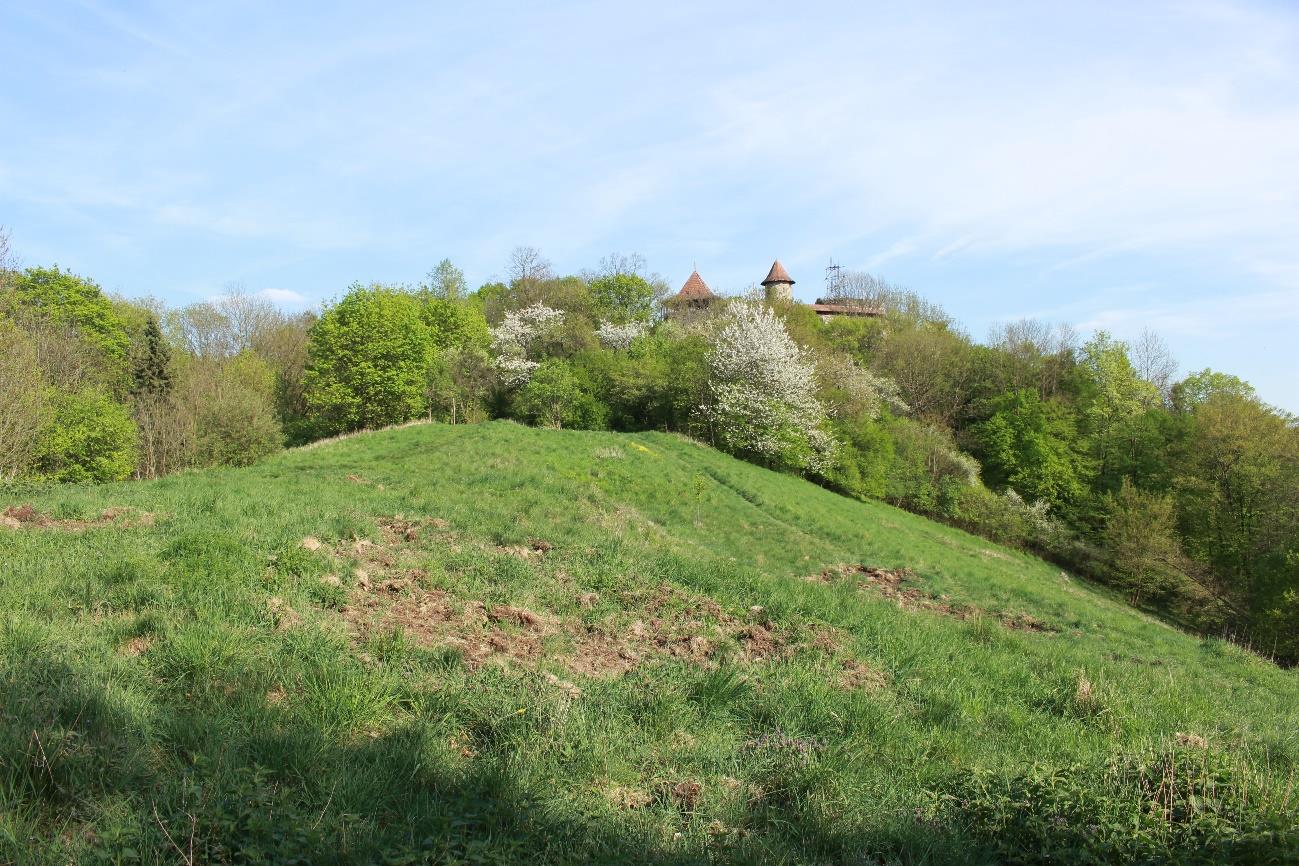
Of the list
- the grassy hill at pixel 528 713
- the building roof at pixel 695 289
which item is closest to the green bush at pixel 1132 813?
the grassy hill at pixel 528 713

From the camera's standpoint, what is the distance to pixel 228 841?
2.97 m

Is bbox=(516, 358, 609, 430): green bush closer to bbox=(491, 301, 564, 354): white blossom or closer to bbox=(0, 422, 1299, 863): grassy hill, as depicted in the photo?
bbox=(491, 301, 564, 354): white blossom

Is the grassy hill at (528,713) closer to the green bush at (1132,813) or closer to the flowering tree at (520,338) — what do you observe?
the green bush at (1132,813)

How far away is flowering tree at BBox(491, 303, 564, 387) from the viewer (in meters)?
45.0

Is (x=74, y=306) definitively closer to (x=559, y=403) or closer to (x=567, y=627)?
(x=559, y=403)

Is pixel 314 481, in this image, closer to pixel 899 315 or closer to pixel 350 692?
pixel 350 692

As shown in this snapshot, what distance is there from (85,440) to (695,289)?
55.1 m

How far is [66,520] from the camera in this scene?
8297 millimetres

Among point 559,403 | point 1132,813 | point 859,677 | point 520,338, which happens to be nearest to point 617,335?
point 520,338

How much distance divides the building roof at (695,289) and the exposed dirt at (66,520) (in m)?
63.0

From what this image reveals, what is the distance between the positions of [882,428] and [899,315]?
2486 cm

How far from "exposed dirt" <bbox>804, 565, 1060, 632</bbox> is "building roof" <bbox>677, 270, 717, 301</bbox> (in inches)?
2162

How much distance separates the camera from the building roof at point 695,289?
231 ft

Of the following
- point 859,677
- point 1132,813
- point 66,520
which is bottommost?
point 859,677
